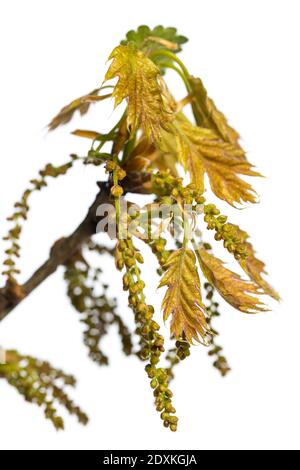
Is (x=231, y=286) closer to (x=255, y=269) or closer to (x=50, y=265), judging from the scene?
(x=255, y=269)

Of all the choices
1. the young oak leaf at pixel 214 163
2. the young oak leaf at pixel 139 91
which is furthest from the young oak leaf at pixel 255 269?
the young oak leaf at pixel 139 91

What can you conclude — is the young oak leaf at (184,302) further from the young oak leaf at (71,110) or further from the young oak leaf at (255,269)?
the young oak leaf at (71,110)

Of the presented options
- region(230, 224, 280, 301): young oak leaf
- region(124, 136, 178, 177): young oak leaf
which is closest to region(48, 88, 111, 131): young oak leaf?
region(124, 136, 178, 177): young oak leaf

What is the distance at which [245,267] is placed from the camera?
0.77 meters

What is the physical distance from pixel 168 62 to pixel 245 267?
0.90ft

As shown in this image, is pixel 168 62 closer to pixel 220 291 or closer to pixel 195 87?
pixel 195 87

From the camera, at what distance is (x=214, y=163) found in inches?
30.3

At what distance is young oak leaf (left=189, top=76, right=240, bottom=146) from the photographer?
0.84 m

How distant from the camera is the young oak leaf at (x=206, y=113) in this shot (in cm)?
84

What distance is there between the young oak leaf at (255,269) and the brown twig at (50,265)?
0.18 metres

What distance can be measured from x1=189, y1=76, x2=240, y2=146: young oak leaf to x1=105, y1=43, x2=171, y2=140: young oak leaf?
153 millimetres

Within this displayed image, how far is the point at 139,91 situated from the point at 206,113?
201mm
